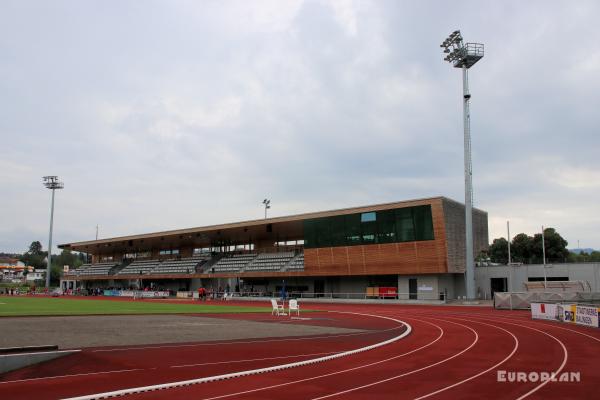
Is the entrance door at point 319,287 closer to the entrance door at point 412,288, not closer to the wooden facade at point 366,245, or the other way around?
the wooden facade at point 366,245

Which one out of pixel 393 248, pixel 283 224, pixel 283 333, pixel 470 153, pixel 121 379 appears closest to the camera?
pixel 121 379

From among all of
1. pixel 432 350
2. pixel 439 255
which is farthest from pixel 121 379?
pixel 439 255

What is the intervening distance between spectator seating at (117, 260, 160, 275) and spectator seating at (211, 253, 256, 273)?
16.5m

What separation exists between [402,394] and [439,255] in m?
39.3

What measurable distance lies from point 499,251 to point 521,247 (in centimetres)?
429

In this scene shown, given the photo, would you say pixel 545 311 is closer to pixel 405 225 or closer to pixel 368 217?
pixel 405 225

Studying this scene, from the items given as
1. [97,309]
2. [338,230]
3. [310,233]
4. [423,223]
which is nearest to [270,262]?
[310,233]

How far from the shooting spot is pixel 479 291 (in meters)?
51.2

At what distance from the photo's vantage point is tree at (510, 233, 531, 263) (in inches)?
3255

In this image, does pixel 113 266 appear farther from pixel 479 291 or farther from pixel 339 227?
pixel 479 291
